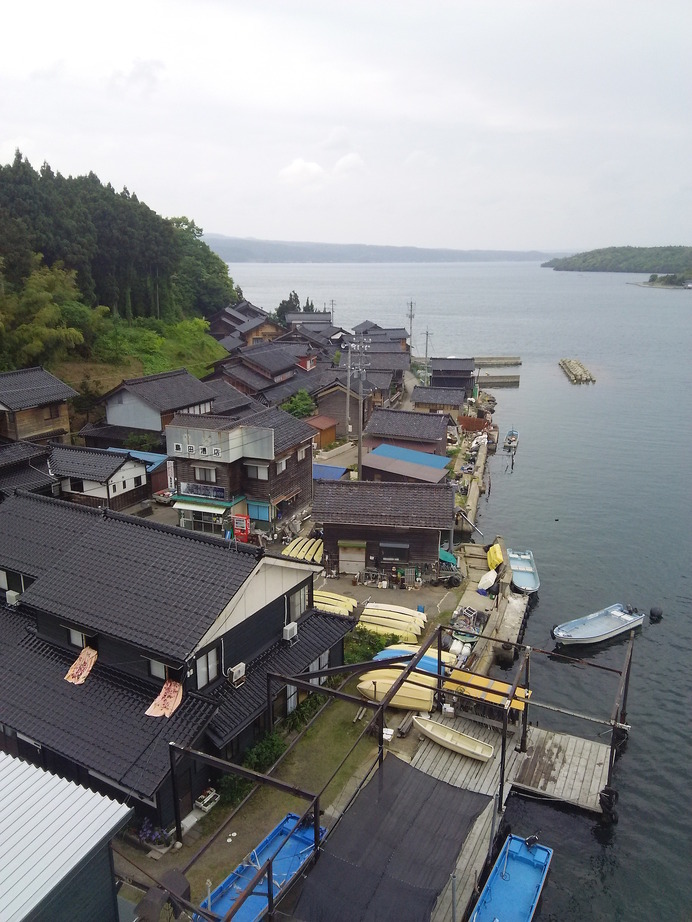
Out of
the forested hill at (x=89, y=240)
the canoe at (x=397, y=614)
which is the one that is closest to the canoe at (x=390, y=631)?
the canoe at (x=397, y=614)

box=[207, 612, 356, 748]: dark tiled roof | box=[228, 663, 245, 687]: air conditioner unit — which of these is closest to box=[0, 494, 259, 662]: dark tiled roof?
box=[228, 663, 245, 687]: air conditioner unit

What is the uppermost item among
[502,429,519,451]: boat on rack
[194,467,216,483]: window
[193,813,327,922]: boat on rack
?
[194,467,216,483]: window

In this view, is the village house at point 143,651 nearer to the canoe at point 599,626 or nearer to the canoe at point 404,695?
the canoe at point 404,695

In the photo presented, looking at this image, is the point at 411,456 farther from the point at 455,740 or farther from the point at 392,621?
the point at 455,740

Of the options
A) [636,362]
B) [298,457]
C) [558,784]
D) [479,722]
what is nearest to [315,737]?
[479,722]

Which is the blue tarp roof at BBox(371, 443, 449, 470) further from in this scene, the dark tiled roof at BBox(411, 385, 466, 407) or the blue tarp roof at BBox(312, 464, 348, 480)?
the dark tiled roof at BBox(411, 385, 466, 407)

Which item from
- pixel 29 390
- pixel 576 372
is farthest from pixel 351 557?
pixel 576 372
